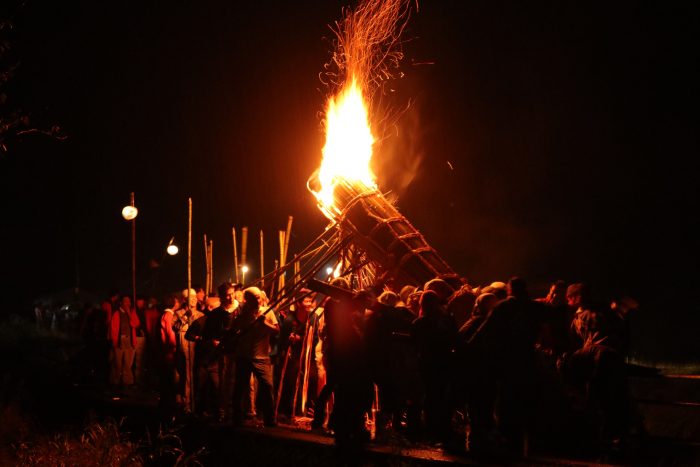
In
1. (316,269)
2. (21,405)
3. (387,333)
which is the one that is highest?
(316,269)

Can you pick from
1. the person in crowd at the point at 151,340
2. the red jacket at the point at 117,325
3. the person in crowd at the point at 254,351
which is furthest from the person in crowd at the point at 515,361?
the red jacket at the point at 117,325

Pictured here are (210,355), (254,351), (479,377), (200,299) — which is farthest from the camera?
(200,299)

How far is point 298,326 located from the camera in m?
9.90

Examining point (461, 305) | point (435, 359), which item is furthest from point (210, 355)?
point (435, 359)

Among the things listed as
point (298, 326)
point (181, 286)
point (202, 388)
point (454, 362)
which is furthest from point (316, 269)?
point (181, 286)

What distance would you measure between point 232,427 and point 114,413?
2.87m

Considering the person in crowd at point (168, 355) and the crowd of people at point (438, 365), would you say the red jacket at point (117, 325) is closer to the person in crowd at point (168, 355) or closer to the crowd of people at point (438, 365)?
the person in crowd at point (168, 355)

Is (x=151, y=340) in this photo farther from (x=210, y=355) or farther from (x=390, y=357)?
(x=390, y=357)

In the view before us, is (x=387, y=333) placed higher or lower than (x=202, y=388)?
higher

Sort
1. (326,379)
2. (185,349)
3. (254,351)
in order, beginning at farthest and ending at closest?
(185,349)
(254,351)
(326,379)

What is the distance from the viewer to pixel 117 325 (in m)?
13.7

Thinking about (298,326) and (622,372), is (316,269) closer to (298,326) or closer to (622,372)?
(298,326)

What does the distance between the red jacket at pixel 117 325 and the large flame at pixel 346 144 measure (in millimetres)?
5475

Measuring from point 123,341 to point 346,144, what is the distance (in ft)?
21.5
